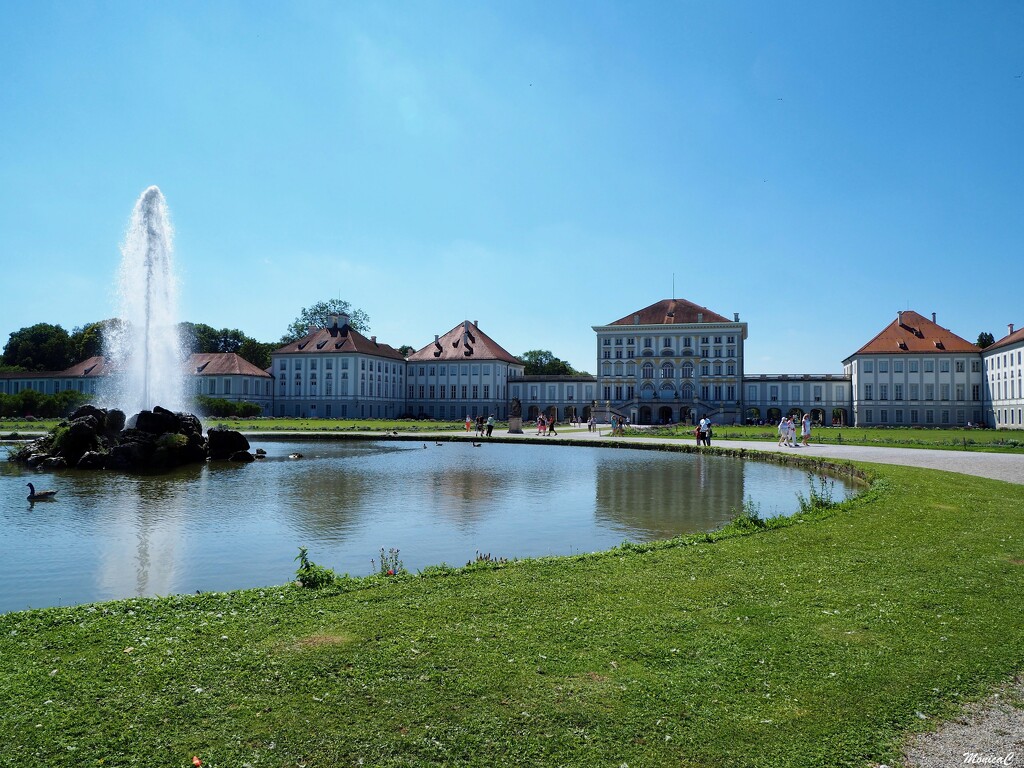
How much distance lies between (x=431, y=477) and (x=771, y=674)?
57.4ft

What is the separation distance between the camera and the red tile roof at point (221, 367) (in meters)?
88.5

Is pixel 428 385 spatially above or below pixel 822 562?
above

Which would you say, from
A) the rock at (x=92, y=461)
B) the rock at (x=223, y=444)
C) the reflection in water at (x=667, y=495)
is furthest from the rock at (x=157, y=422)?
the reflection in water at (x=667, y=495)

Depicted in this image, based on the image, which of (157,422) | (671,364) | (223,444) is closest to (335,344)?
(671,364)

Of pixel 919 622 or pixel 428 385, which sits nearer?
pixel 919 622

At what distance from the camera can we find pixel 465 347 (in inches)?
3782

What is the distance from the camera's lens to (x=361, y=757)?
4.03m

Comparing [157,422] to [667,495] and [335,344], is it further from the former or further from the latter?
[335,344]

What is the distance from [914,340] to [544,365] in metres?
60.0

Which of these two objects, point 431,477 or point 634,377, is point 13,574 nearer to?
point 431,477

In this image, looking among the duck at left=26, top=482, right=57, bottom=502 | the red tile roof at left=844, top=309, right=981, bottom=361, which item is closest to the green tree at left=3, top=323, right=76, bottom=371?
the duck at left=26, top=482, right=57, bottom=502

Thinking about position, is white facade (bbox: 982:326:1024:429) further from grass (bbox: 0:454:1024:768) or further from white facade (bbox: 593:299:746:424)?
grass (bbox: 0:454:1024:768)

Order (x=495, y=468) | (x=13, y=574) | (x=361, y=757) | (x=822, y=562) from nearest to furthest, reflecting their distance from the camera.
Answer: (x=361, y=757) → (x=822, y=562) → (x=13, y=574) → (x=495, y=468)

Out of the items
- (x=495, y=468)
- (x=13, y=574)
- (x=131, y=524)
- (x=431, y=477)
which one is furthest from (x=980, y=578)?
(x=495, y=468)
